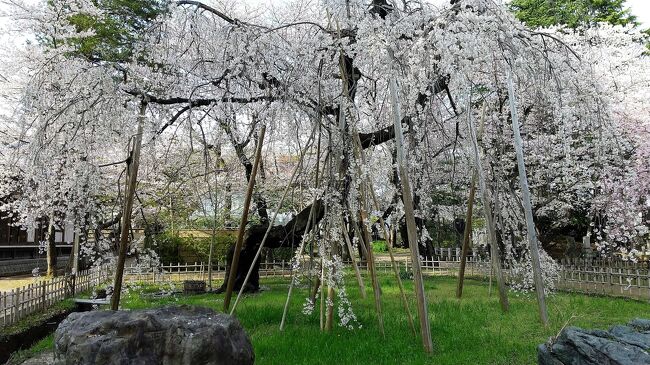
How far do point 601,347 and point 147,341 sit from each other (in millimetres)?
3671

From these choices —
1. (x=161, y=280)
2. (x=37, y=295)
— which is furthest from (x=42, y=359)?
(x=161, y=280)

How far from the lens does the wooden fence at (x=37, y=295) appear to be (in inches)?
320

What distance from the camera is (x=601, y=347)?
362 cm

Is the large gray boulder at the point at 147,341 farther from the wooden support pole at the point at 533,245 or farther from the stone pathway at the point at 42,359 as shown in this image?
the wooden support pole at the point at 533,245

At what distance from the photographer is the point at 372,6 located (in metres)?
6.84

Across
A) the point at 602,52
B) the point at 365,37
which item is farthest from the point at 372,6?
the point at 602,52

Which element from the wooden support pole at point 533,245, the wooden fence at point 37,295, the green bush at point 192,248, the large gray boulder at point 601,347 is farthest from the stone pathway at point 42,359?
the green bush at point 192,248

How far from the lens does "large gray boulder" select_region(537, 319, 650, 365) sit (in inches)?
136

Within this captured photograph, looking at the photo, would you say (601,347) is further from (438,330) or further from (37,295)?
(37,295)

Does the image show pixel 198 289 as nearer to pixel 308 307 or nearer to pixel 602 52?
pixel 308 307

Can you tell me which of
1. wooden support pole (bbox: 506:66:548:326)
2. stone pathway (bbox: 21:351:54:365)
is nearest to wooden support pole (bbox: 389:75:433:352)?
wooden support pole (bbox: 506:66:548:326)

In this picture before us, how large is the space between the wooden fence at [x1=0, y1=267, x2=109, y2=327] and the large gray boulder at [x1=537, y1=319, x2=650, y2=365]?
732cm

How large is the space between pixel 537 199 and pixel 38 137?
14.3 meters

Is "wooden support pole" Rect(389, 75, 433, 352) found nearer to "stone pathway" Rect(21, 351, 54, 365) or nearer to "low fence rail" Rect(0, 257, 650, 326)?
"low fence rail" Rect(0, 257, 650, 326)
